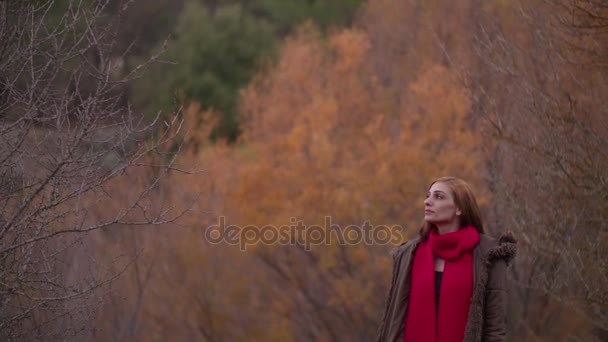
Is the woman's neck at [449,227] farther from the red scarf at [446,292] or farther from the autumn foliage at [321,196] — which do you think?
the autumn foliage at [321,196]

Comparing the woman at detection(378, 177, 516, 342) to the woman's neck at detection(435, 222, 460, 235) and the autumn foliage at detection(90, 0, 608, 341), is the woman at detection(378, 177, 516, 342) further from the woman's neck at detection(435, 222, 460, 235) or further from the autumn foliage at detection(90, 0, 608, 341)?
the autumn foliage at detection(90, 0, 608, 341)

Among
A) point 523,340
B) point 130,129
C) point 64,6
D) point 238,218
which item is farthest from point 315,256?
point 130,129

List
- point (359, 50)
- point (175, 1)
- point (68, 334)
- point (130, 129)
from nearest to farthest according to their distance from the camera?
point (130, 129)
point (68, 334)
point (359, 50)
point (175, 1)

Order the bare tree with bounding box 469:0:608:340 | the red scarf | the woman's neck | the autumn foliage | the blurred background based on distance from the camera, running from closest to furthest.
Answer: the red scarf
the woman's neck
the bare tree with bounding box 469:0:608:340
the blurred background
the autumn foliage

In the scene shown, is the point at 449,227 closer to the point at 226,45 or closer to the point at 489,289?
the point at 489,289

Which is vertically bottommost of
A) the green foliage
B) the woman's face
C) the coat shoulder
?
the coat shoulder

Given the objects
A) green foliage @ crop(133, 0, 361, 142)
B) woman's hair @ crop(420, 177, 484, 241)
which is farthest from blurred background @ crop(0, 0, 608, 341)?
woman's hair @ crop(420, 177, 484, 241)

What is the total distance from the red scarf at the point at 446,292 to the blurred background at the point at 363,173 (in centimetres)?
310

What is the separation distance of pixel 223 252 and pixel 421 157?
4124 millimetres

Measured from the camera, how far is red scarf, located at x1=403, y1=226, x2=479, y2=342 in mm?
4379

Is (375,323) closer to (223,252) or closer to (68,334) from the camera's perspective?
(223,252)

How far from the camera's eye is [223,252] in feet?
58.4

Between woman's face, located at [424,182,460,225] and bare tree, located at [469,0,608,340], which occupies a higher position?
bare tree, located at [469,0,608,340]

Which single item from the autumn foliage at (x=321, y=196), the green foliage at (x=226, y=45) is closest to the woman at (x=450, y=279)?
the autumn foliage at (x=321, y=196)
